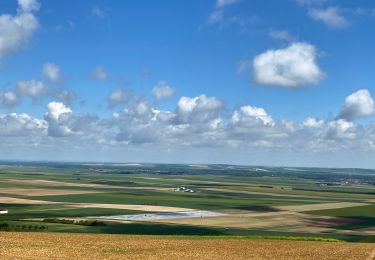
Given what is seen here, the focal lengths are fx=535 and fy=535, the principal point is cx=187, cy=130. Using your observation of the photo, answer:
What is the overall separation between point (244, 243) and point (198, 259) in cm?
1543

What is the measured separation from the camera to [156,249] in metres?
53.7

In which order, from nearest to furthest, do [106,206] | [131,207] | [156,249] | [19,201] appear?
1. [156,249]
2. [131,207]
3. [106,206]
4. [19,201]

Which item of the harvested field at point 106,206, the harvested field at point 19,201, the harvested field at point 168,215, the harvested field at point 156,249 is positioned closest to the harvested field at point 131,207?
the harvested field at point 106,206

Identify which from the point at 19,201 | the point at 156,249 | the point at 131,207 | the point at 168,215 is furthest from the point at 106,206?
the point at 156,249

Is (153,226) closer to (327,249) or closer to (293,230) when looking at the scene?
(293,230)

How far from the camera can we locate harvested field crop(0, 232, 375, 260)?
48219 millimetres

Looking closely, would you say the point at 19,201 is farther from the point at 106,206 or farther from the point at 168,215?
the point at 168,215

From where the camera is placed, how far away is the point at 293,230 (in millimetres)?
95375

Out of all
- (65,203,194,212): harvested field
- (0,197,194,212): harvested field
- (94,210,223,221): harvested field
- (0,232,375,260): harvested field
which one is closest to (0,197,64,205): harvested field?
(0,197,194,212): harvested field

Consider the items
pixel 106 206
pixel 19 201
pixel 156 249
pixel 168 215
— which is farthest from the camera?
pixel 19 201

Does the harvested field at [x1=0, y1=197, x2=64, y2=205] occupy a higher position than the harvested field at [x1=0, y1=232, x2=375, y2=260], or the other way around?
the harvested field at [x1=0, y1=232, x2=375, y2=260]

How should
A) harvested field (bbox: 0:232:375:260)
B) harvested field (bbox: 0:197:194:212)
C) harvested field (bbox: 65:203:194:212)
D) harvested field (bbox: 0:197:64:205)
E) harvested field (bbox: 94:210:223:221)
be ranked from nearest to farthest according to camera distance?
harvested field (bbox: 0:232:375:260)
harvested field (bbox: 94:210:223:221)
harvested field (bbox: 65:203:194:212)
harvested field (bbox: 0:197:194:212)
harvested field (bbox: 0:197:64:205)

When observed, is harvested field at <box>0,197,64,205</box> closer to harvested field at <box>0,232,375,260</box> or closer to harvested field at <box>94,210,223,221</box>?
harvested field at <box>94,210,223,221</box>

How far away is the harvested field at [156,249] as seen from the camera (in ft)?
158
